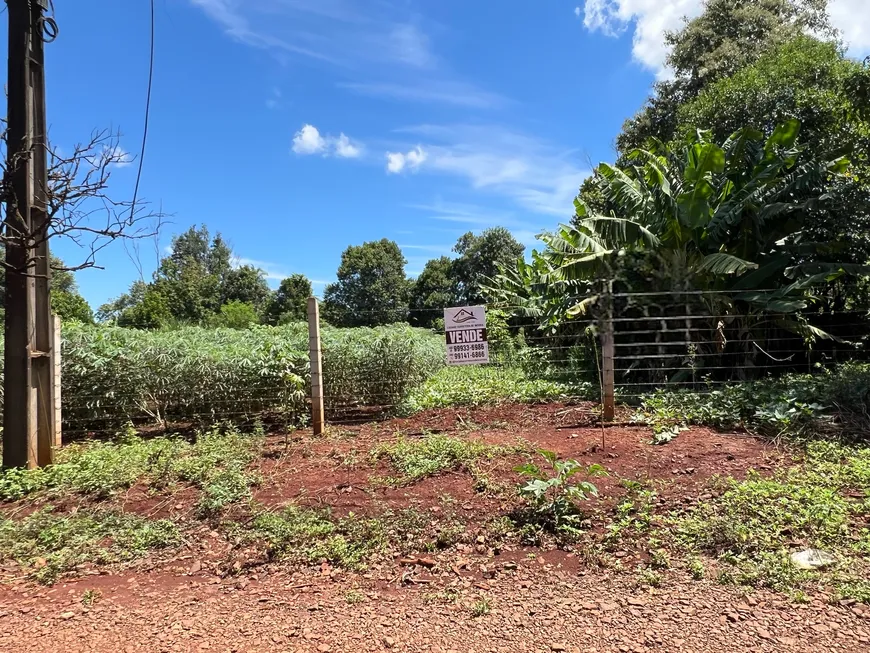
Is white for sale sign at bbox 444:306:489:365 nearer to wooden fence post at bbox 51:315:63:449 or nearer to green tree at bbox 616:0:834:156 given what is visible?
wooden fence post at bbox 51:315:63:449

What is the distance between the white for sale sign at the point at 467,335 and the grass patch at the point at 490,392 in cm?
152

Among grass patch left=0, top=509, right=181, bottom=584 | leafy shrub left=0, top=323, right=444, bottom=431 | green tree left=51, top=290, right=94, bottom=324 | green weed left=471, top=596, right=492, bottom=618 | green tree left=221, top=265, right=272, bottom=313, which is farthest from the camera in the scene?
green tree left=221, top=265, right=272, bottom=313

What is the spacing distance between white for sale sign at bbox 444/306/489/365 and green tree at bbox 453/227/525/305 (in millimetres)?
25237

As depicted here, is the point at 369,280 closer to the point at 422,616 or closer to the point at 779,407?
the point at 779,407

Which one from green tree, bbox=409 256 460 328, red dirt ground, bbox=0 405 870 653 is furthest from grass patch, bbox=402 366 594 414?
green tree, bbox=409 256 460 328

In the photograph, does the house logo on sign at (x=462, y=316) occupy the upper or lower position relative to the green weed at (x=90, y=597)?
upper

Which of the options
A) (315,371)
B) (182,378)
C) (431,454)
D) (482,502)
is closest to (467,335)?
(431,454)

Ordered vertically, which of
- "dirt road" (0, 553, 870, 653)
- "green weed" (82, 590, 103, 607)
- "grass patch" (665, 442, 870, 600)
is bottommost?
"dirt road" (0, 553, 870, 653)

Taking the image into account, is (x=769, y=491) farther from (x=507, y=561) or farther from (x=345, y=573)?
(x=345, y=573)

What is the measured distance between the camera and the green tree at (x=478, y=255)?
32.9 metres

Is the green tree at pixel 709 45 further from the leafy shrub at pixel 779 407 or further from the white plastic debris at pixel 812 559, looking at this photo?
the white plastic debris at pixel 812 559

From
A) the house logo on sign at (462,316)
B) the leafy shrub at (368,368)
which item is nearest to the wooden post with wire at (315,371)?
the leafy shrub at (368,368)

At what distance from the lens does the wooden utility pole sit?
467 cm

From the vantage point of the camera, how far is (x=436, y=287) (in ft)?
121
